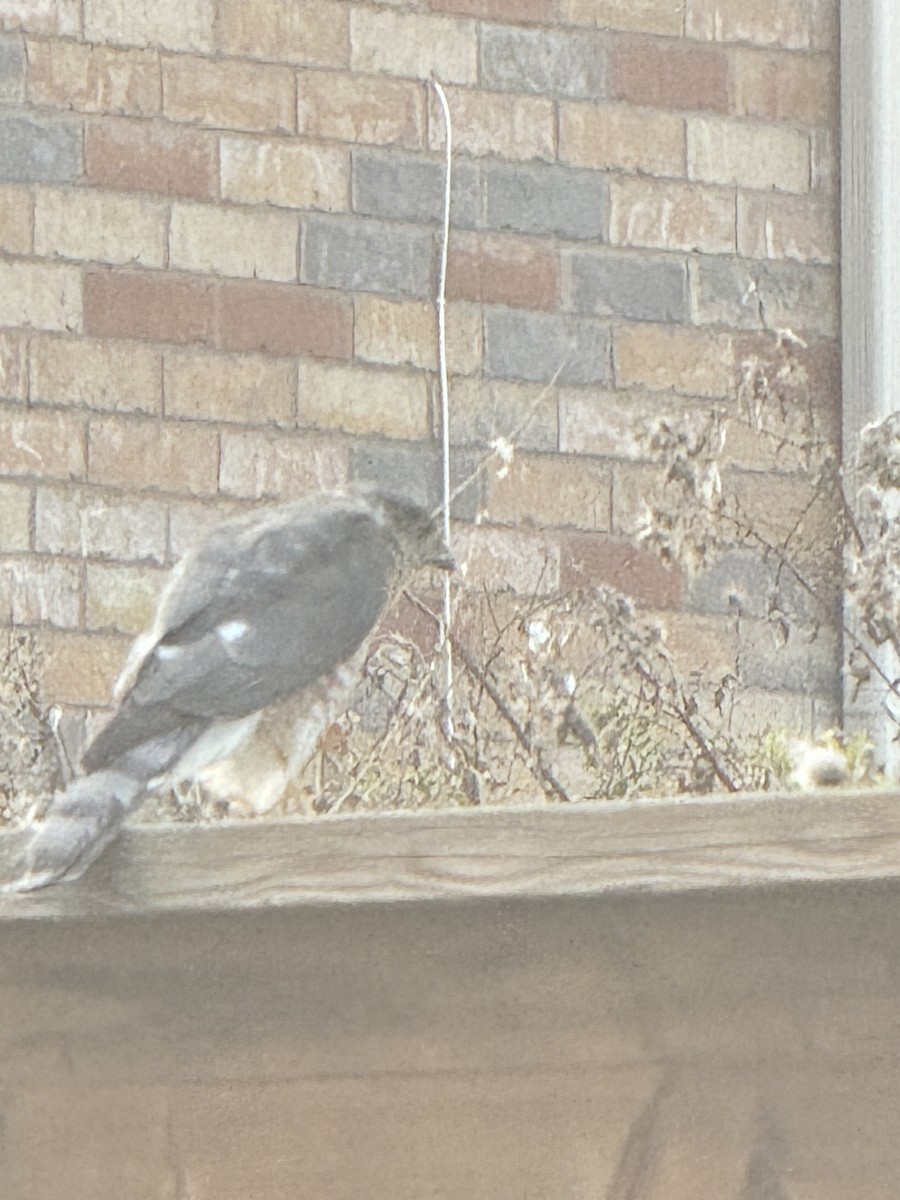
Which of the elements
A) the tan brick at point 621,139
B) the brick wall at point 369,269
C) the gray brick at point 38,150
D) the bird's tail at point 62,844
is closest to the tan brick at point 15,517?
the brick wall at point 369,269

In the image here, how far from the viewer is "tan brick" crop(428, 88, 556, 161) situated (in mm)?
5188

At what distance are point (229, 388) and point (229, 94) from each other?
514 mm

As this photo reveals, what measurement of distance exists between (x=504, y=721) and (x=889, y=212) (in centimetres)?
141

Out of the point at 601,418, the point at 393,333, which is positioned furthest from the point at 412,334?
the point at 601,418

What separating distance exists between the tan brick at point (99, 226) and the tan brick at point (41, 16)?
27 cm

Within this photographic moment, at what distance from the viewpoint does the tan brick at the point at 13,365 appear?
16.1ft

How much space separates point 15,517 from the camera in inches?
192

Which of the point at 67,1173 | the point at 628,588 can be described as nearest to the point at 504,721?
the point at 628,588

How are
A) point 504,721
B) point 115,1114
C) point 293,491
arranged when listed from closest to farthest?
point 115,1114 → point 504,721 → point 293,491

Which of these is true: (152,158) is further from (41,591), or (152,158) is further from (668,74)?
(668,74)

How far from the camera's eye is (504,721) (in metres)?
4.37

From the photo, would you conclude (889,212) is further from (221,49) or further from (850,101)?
(221,49)

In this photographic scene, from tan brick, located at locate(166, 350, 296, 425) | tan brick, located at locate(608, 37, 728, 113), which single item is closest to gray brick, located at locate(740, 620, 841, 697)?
tan brick, located at locate(166, 350, 296, 425)

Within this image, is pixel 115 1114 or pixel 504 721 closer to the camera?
pixel 115 1114
